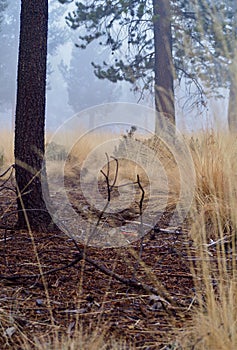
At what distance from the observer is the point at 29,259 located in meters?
1.91

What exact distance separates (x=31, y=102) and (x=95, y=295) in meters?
1.19

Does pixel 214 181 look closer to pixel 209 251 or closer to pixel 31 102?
pixel 209 251

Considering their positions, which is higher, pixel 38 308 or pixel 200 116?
pixel 200 116

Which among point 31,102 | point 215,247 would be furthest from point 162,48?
point 215,247

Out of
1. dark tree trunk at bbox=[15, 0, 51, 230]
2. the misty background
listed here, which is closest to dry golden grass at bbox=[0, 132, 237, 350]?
dark tree trunk at bbox=[15, 0, 51, 230]

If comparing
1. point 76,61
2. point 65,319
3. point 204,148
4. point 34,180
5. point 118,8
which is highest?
point 76,61

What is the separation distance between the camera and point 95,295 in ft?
5.02

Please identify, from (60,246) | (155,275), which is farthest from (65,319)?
(60,246)

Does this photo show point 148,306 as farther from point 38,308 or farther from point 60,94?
point 60,94

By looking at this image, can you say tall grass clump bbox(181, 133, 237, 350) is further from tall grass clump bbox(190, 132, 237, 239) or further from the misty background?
the misty background

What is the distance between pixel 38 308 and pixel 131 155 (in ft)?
10.3

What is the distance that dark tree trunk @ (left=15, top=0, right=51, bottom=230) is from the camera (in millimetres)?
2342

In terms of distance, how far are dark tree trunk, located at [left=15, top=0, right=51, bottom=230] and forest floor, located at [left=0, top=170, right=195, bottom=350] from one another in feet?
0.98

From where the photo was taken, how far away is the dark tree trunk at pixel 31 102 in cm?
234
